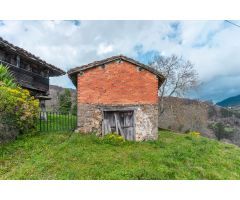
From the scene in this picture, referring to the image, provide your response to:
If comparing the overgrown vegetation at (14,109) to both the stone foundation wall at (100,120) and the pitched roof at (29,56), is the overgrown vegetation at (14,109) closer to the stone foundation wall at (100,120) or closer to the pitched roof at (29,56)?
the pitched roof at (29,56)

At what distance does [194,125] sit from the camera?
31.4 m

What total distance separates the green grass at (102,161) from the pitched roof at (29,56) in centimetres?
505

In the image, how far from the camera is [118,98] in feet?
41.2

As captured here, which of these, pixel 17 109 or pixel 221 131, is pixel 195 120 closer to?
pixel 221 131

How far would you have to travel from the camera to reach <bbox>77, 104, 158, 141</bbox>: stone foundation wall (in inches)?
489

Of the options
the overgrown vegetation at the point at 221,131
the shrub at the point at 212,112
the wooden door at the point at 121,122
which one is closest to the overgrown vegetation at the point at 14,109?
the wooden door at the point at 121,122

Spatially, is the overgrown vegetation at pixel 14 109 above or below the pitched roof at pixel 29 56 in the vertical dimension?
below

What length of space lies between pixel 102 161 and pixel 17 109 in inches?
203

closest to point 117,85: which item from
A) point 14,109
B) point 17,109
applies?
point 17,109

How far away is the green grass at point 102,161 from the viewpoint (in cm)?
743

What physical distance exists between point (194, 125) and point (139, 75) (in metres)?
20.9

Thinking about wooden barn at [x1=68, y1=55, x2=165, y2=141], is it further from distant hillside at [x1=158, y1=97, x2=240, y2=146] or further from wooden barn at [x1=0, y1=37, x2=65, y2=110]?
distant hillside at [x1=158, y1=97, x2=240, y2=146]

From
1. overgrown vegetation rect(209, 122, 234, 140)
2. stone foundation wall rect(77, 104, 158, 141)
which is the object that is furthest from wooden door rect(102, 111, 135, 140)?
overgrown vegetation rect(209, 122, 234, 140)

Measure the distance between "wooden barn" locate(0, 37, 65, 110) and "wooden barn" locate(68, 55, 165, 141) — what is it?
395 cm
